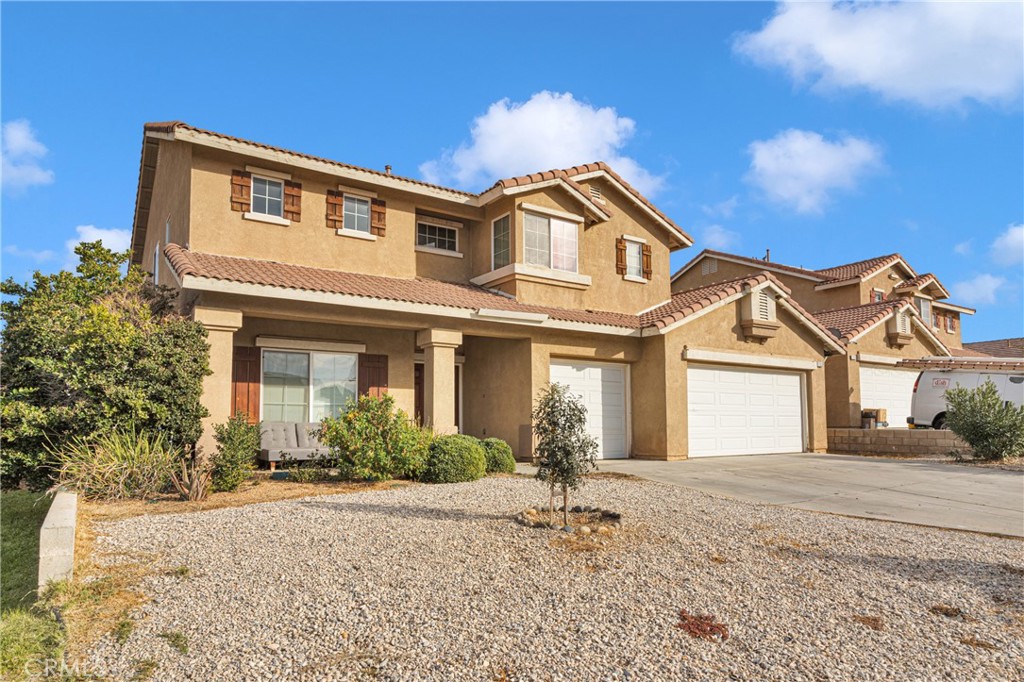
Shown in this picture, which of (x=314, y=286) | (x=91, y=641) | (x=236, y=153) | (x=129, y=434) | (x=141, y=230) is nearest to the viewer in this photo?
(x=91, y=641)

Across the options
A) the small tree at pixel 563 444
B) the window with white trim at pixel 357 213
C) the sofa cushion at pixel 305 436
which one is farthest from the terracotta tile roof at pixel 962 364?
the sofa cushion at pixel 305 436

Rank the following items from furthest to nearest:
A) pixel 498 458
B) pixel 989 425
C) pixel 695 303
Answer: pixel 695 303 < pixel 989 425 < pixel 498 458

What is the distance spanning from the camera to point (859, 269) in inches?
1117

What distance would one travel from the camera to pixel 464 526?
6984 millimetres

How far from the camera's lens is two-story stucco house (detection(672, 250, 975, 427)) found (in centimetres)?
2112

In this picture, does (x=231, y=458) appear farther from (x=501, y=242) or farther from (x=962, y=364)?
(x=962, y=364)

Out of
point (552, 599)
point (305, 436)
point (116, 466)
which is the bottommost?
point (552, 599)

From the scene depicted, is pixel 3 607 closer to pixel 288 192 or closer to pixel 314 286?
pixel 314 286

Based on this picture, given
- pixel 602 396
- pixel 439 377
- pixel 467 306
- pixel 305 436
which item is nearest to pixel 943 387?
pixel 602 396

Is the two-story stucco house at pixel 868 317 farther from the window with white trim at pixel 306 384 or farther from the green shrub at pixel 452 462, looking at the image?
the window with white trim at pixel 306 384

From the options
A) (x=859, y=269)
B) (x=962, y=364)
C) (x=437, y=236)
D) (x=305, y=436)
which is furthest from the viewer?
(x=859, y=269)

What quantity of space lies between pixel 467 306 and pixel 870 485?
306 inches

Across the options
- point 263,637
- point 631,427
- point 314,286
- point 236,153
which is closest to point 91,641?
point 263,637

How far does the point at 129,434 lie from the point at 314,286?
12.5ft
